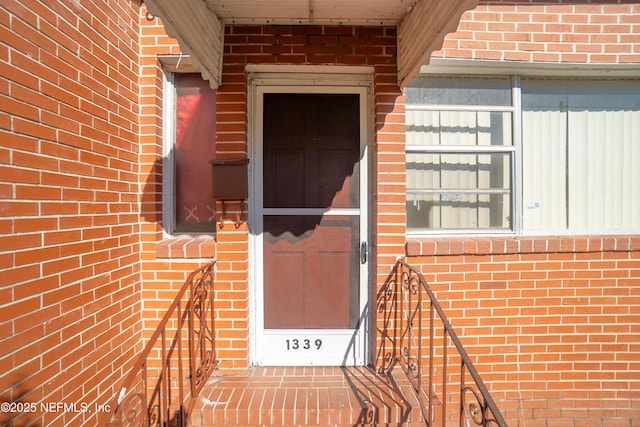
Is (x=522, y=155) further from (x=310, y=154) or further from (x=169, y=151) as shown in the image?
(x=169, y=151)

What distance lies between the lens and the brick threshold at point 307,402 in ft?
7.31

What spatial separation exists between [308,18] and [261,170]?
4.05 feet

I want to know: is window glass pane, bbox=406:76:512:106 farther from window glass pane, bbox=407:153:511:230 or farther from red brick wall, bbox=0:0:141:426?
red brick wall, bbox=0:0:141:426

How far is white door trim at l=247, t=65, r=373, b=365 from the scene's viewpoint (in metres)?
2.78

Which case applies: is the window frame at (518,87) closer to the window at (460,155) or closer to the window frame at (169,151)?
the window at (460,155)

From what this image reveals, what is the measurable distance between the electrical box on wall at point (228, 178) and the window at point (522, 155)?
1464mm

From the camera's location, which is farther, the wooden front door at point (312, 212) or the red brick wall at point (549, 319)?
the wooden front door at point (312, 212)

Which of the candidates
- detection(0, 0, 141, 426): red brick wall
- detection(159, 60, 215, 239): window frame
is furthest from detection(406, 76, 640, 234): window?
detection(0, 0, 141, 426): red brick wall

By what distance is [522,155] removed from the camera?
2.95m

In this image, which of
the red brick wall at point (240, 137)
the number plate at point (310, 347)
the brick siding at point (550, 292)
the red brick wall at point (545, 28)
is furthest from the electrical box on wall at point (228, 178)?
the red brick wall at point (545, 28)

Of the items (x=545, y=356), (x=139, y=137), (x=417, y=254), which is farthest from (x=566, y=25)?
(x=139, y=137)

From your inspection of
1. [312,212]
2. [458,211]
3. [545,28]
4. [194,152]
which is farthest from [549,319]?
[194,152]

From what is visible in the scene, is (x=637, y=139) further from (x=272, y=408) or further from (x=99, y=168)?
(x=99, y=168)

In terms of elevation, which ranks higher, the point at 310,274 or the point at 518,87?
the point at 518,87
